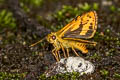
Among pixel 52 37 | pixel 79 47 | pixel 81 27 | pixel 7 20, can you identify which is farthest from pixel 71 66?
pixel 7 20

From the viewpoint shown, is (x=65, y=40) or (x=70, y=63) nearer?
(x=70, y=63)

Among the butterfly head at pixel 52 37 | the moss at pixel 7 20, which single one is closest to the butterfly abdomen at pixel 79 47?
the butterfly head at pixel 52 37

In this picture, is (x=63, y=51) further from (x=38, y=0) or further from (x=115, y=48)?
(x=38, y=0)

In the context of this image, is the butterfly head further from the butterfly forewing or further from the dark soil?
the dark soil

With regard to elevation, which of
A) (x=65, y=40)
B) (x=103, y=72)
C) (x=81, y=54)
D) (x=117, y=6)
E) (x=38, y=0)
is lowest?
(x=103, y=72)

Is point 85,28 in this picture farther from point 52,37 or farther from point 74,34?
point 52,37

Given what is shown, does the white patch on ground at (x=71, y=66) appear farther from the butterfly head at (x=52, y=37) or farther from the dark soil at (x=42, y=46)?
the butterfly head at (x=52, y=37)

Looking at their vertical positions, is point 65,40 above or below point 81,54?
above

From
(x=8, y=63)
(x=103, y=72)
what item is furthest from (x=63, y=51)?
(x=8, y=63)
